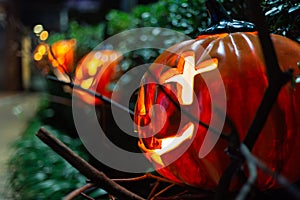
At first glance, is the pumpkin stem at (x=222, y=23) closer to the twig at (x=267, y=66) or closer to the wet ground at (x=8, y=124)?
the twig at (x=267, y=66)

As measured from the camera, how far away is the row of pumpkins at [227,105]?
116cm

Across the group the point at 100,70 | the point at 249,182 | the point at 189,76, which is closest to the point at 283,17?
the point at 189,76

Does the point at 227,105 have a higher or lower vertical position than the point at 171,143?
higher

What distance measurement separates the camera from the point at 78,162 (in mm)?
891

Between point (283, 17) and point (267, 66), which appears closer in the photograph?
point (267, 66)

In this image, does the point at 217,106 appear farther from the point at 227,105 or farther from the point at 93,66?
the point at 93,66

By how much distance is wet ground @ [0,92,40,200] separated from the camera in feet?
10.1

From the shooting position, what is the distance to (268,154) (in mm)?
1157

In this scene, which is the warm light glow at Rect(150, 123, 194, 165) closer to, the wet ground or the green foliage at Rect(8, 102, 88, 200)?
the green foliage at Rect(8, 102, 88, 200)

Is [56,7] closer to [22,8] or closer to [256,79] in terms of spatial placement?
[22,8]

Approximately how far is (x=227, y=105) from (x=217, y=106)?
34 mm

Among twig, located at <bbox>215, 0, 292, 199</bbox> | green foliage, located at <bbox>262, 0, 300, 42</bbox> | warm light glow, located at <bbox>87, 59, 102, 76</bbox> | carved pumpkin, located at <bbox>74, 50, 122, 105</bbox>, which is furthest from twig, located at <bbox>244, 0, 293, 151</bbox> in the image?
warm light glow, located at <bbox>87, 59, 102, 76</bbox>

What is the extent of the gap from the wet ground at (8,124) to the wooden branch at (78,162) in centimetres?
169

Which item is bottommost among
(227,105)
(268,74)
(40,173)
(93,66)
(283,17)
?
(40,173)
